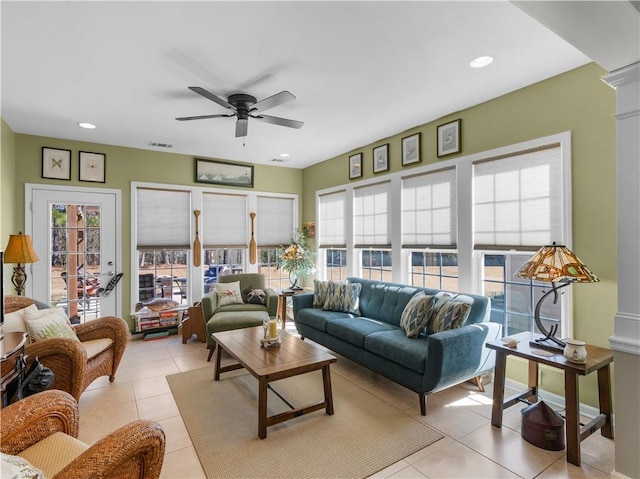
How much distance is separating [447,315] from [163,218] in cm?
432

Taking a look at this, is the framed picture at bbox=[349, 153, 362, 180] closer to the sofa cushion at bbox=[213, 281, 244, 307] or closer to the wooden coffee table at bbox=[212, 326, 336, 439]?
the sofa cushion at bbox=[213, 281, 244, 307]

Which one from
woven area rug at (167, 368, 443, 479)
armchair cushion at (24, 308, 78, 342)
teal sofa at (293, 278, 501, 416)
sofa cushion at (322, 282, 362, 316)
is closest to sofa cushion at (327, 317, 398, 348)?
teal sofa at (293, 278, 501, 416)

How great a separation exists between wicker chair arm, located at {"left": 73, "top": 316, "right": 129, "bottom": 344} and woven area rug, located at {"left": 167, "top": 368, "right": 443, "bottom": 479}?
705 mm

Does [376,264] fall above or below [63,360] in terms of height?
above

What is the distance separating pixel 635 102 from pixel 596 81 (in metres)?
1.02

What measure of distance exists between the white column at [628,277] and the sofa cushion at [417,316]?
1.48 m

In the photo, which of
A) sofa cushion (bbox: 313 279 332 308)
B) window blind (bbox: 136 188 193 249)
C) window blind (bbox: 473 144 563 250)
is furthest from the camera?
window blind (bbox: 136 188 193 249)

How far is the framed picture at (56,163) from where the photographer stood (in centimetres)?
439

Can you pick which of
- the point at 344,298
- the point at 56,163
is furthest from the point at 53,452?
the point at 56,163

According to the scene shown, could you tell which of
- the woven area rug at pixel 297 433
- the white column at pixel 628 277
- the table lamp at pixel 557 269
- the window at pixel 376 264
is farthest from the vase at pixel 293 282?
the white column at pixel 628 277

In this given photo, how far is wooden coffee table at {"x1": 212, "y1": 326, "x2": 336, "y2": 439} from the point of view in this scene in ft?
8.07

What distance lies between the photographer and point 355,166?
5.15 metres

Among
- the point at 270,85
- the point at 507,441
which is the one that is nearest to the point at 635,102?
the point at 507,441

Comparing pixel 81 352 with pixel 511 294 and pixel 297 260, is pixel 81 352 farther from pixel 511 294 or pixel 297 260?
pixel 511 294
